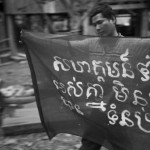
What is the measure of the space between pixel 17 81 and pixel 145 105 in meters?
6.89

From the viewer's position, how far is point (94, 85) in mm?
2709

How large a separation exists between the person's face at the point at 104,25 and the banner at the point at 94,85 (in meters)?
0.10

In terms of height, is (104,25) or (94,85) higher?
(104,25)

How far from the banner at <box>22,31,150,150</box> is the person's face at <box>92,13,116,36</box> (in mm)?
99

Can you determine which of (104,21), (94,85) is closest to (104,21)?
(104,21)

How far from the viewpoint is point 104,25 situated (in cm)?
265

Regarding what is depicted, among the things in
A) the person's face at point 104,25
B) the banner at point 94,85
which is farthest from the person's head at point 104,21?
the banner at point 94,85

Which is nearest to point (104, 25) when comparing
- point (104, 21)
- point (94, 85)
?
point (104, 21)

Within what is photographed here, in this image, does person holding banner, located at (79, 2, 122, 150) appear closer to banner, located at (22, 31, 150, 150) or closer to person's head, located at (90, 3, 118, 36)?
person's head, located at (90, 3, 118, 36)

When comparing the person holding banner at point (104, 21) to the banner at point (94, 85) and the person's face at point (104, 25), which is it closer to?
the person's face at point (104, 25)

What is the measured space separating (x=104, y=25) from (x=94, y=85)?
0.50 m

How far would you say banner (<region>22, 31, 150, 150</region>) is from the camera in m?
2.56

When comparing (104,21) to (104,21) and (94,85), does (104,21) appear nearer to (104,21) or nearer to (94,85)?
(104,21)

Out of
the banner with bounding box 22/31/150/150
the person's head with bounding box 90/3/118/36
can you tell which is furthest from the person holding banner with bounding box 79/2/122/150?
the banner with bounding box 22/31/150/150
